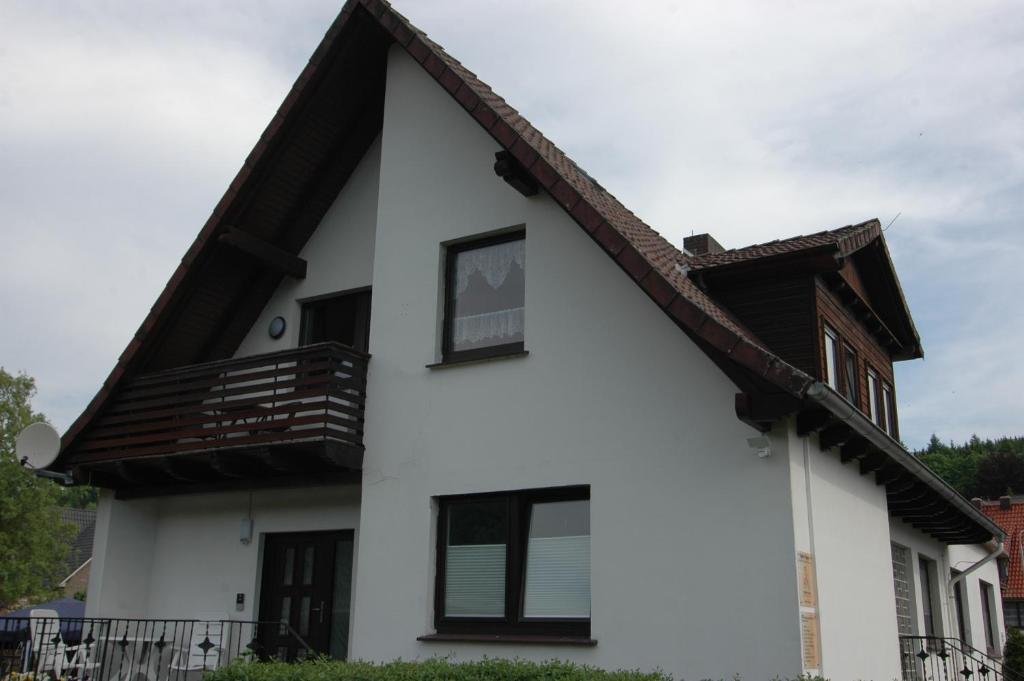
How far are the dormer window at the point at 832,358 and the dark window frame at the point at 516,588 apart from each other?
349 cm

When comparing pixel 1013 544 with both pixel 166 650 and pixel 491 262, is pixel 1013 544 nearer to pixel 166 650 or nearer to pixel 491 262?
pixel 491 262

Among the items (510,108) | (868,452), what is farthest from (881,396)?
(510,108)

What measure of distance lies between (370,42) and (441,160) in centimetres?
192

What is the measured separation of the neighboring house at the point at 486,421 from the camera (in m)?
8.99

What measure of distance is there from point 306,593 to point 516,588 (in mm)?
3595

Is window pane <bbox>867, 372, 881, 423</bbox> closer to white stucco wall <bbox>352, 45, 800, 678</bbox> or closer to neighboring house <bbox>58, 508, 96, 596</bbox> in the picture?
white stucco wall <bbox>352, 45, 800, 678</bbox>

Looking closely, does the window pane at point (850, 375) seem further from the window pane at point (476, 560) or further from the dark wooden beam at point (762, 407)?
the window pane at point (476, 560)

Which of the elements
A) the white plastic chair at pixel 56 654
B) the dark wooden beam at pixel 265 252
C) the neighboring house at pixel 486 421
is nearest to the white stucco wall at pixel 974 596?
the neighboring house at pixel 486 421

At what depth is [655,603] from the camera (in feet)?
29.7

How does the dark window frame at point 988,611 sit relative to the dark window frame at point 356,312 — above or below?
below

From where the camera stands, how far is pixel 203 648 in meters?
11.6

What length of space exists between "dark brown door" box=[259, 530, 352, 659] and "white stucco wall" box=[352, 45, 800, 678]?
4.18 feet

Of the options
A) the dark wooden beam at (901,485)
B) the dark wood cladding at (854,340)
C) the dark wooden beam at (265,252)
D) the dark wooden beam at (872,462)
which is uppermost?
the dark wooden beam at (265,252)

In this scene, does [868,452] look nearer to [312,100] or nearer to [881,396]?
[881,396]
